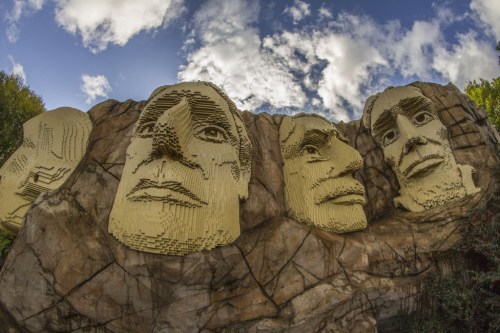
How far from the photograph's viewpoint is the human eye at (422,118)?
6474 mm

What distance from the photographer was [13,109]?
10031 mm

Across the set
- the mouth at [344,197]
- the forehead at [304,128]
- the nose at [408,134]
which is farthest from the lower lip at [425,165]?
the forehead at [304,128]

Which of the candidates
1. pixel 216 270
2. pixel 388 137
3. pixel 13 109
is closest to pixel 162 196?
pixel 216 270

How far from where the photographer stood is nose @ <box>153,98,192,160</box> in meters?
4.10

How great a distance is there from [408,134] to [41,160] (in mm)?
6000

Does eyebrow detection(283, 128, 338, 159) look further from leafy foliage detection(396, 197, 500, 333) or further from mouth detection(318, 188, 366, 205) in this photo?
leafy foliage detection(396, 197, 500, 333)

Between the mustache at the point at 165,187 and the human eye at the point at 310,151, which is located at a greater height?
the human eye at the point at 310,151

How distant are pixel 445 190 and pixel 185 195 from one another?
14.1ft

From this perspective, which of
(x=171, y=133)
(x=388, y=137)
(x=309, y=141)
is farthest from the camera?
(x=388, y=137)

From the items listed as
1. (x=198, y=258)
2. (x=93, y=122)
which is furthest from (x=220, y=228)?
(x=93, y=122)

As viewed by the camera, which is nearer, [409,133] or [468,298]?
[468,298]

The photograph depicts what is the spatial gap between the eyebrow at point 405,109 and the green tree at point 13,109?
9286mm

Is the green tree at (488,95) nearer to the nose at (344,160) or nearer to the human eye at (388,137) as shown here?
the human eye at (388,137)

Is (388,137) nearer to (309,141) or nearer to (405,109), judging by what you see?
(405,109)
